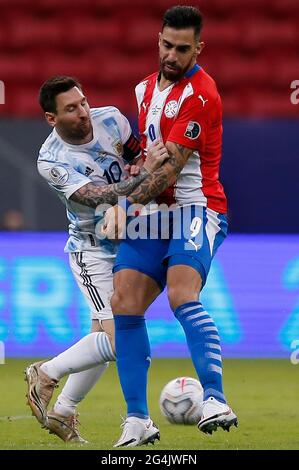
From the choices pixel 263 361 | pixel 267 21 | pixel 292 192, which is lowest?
pixel 263 361

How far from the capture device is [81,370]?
5281 millimetres

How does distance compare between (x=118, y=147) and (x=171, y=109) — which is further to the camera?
(x=118, y=147)

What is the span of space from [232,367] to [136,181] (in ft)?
12.3

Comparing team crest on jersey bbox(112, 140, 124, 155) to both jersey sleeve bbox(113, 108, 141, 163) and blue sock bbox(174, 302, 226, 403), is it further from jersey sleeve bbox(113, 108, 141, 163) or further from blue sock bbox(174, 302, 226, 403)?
blue sock bbox(174, 302, 226, 403)

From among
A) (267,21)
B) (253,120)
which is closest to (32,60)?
(267,21)

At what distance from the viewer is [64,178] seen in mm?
5238

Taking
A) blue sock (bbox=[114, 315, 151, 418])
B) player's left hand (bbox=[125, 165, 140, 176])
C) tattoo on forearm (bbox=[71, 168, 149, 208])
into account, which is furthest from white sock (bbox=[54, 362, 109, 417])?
player's left hand (bbox=[125, 165, 140, 176])

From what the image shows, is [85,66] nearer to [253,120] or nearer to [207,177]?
[253,120]

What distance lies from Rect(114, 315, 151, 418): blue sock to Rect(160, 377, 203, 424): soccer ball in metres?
1.07

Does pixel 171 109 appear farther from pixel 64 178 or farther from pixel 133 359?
pixel 133 359

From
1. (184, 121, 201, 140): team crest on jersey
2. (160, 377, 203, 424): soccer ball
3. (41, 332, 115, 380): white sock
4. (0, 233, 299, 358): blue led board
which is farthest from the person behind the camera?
(0, 233, 299, 358): blue led board

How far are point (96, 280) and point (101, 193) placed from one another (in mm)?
488

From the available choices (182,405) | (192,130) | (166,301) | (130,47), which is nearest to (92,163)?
(192,130)

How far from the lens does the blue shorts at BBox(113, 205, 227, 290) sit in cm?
480
